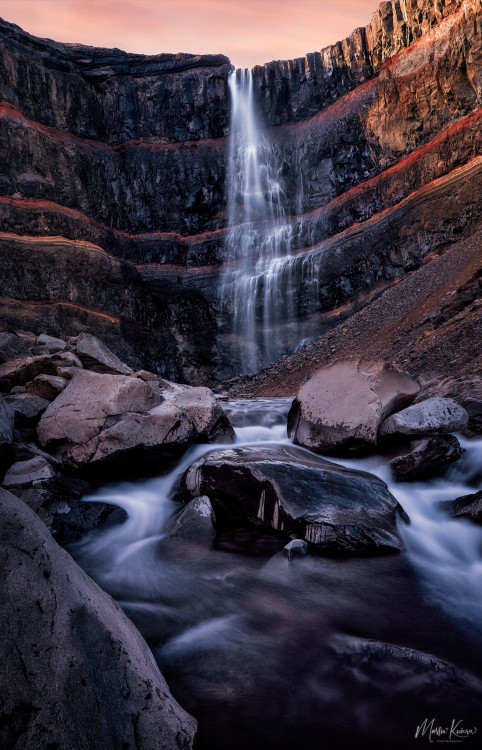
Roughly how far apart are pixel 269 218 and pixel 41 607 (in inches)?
1127

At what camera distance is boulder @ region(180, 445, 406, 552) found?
4195mm

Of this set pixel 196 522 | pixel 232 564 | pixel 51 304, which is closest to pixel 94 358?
pixel 196 522

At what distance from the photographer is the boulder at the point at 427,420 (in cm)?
587

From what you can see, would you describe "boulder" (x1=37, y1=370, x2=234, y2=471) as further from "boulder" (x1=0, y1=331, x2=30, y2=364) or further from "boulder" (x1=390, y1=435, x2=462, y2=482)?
"boulder" (x1=390, y1=435, x2=462, y2=482)

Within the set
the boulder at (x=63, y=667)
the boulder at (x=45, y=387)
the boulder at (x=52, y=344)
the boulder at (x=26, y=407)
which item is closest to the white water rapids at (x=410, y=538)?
the boulder at (x=26, y=407)

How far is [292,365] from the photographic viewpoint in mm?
16438

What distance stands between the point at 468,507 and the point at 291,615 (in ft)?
8.79

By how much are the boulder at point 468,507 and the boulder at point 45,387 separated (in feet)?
19.0

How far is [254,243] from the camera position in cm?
2773

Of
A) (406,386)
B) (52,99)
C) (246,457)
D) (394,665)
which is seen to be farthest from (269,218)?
(394,665)

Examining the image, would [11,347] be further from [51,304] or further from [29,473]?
[51,304]

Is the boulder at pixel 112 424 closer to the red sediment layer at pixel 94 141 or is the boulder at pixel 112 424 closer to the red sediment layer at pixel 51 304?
the red sediment layer at pixel 51 304

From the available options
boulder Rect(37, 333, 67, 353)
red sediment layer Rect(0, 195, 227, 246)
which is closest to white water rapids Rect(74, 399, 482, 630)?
boulder Rect(37, 333, 67, 353)

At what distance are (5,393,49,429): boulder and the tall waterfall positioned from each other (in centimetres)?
1935
